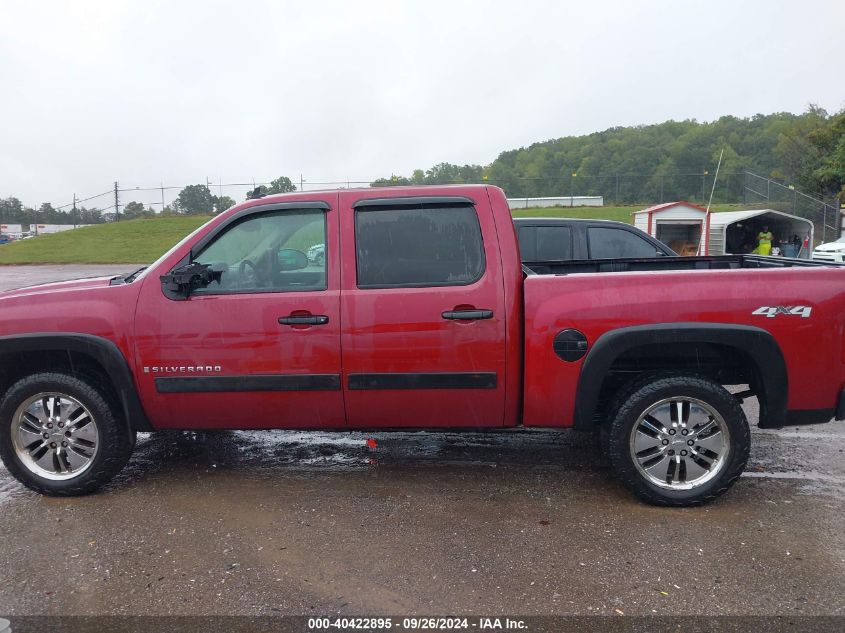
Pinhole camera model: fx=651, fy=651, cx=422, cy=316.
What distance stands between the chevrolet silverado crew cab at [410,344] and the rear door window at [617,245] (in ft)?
12.9

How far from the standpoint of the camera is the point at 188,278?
12.8 feet

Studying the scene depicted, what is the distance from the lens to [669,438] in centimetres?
385

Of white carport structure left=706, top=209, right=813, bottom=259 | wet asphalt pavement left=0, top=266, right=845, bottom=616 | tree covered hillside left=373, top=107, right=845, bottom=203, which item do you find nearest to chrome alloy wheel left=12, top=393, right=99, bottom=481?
wet asphalt pavement left=0, top=266, right=845, bottom=616

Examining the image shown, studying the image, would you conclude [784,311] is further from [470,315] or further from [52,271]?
[52,271]

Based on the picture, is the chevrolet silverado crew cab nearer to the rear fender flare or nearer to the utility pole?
the rear fender flare

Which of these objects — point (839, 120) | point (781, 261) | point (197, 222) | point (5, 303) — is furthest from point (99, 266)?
point (839, 120)

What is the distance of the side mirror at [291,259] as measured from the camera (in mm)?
4055

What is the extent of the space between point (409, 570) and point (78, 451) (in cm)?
235

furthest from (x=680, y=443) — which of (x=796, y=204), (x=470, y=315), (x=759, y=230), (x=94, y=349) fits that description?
(x=796, y=204)

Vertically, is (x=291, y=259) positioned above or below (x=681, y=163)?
below

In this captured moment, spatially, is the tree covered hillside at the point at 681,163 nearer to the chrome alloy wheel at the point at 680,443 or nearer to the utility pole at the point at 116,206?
the utility pole at the point at 116,206

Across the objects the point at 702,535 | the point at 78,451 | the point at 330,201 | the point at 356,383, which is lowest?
the point at 702,535

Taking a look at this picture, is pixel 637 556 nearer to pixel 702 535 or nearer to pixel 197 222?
pixel 702 535

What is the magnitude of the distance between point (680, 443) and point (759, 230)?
54.4 ft
